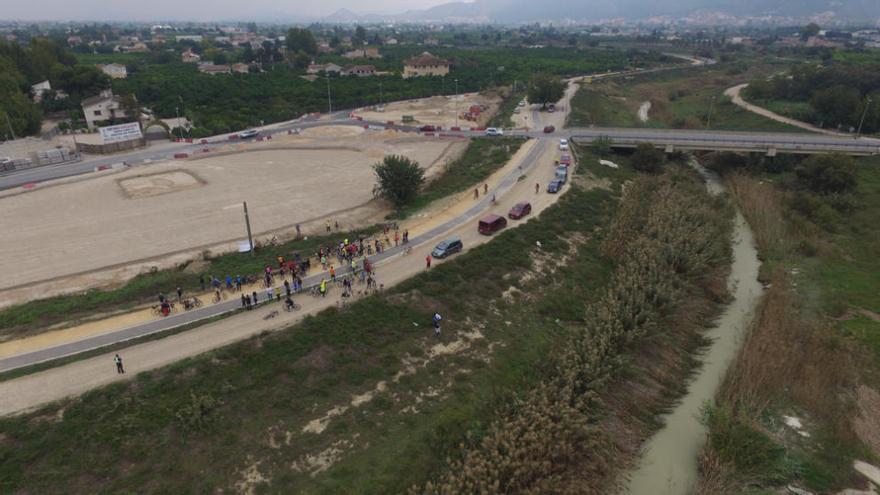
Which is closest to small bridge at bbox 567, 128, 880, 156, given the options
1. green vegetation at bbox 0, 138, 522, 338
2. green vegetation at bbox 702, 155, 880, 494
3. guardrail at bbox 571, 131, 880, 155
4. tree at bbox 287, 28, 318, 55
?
guardrail at bbox 571, 131, 880, 155

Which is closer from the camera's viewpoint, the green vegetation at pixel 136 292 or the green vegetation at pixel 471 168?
the green vegetation at pixel 136 292

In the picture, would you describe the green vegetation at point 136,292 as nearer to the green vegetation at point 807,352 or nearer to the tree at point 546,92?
the green vegetation at point 807,352

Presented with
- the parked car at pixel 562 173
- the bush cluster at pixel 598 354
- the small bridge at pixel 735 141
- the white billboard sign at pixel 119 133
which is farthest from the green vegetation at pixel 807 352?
the white billboard sign at pixel 119 133

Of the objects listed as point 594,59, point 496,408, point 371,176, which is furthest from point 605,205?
point 594,59

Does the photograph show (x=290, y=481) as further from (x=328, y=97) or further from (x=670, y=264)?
(x=328, y=97)

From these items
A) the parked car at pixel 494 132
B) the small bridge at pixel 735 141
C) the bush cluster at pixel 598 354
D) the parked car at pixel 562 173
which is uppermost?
the small bridge at pixel 735 141

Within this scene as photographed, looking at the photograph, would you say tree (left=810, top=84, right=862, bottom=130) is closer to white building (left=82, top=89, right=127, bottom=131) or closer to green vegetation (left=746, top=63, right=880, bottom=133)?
green vegetation (left=746, top=63, right=880, bottom=133)
